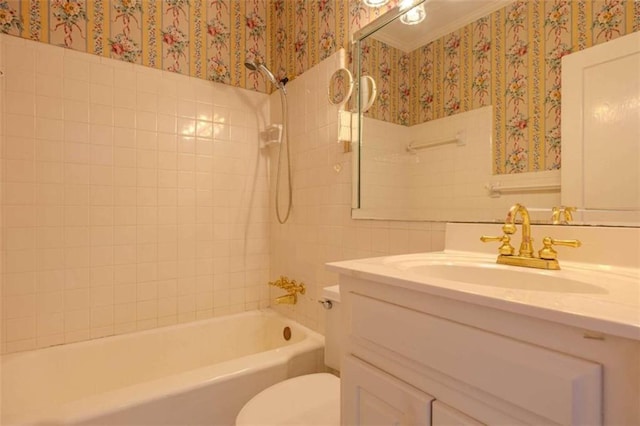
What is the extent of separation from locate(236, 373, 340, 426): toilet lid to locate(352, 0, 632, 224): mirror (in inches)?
28.3

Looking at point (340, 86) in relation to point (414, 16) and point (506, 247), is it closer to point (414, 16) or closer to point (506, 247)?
point (414, 16)

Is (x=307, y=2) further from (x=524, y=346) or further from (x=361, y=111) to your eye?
(x=524, y=346)

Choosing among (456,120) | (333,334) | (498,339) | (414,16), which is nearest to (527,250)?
(498,339)

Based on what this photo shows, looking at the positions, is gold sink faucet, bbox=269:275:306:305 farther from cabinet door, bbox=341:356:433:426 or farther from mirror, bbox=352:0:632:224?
cabinet door, bbox=341:356:433:426

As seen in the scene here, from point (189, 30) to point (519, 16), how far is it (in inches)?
63.9

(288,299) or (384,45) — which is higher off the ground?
(384,45)

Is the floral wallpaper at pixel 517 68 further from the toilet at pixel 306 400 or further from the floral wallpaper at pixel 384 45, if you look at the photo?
the toilet at pixel 306 400

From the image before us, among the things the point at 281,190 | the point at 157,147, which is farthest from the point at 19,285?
the point at 281,190

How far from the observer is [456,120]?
1236 millimetres

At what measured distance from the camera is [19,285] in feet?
4.83

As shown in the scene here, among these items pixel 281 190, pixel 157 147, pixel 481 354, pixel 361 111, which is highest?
→ pixel 361 111

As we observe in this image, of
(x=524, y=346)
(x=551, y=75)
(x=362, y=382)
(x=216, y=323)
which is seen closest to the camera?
(x=524, y=346)

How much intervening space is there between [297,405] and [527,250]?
0.86m

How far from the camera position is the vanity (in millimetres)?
422
